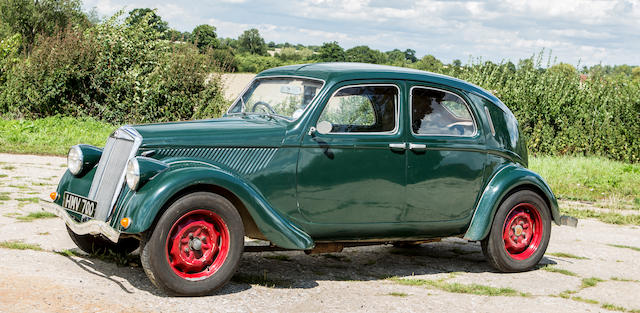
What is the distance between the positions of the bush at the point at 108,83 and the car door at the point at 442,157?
41.1 ft

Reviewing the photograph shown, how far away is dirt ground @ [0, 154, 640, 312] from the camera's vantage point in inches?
195

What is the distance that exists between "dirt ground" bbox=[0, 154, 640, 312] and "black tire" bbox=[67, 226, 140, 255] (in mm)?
117

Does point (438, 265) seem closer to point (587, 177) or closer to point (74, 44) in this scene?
point (587, 177)

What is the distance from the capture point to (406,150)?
6113mm

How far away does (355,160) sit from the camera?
19.3 feet

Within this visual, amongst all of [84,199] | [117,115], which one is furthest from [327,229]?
[117,115]

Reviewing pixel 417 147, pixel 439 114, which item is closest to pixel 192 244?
pixel 417 147

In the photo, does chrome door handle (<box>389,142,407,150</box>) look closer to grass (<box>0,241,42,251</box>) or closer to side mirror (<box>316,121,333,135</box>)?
side mirror (<box>316,121,333,135</box>)

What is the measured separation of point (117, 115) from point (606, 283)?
1494 cm

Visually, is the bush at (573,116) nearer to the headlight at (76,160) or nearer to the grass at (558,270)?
the grass at (558,270)

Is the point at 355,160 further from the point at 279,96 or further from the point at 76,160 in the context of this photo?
the point at 76,160

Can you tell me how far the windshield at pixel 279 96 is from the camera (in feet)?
19.5

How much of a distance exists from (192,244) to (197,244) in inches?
1.5

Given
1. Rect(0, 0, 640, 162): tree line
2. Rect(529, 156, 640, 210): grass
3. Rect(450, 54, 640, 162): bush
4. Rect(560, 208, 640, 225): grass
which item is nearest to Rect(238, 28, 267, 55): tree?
Rect(0, 0, 640, 162): tree line
